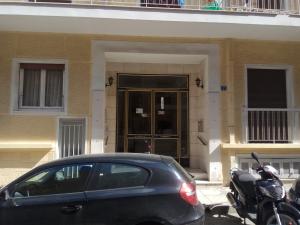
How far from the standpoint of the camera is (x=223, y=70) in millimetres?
10367

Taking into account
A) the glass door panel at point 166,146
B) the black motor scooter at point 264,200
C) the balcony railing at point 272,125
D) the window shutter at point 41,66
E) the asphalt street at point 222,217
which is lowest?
the asphalt street at point 222,217

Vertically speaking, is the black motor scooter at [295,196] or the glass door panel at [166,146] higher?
the glass door panel at [166,146]

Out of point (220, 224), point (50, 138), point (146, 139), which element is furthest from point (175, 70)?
point (220, 224)

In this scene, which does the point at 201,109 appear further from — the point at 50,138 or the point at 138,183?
the point at 138,183

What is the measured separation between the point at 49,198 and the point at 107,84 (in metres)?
6.53

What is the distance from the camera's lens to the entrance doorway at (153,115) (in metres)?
11.8

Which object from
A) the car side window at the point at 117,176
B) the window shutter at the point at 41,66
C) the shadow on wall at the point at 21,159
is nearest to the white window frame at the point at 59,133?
the shadow on wall at the point at 21,159

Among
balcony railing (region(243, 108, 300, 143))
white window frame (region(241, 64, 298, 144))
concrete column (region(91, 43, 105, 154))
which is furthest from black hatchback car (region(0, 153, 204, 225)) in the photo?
white window frame (region(241, 64, 298, 144))

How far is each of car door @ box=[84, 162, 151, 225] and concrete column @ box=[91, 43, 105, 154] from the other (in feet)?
15.7

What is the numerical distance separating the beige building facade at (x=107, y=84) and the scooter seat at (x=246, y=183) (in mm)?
3017

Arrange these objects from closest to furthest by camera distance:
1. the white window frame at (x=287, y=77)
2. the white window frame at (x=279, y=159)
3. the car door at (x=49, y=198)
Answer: the car door at (x=49, y=198) < the white window frame at (x=279, y=159) < the white window frame at (x=287, y=77)

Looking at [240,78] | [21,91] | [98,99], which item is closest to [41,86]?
[21,91]

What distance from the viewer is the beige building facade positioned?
9758 mm

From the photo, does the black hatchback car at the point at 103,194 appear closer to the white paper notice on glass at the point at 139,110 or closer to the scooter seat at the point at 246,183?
the scooter seat at the point at 246,183
